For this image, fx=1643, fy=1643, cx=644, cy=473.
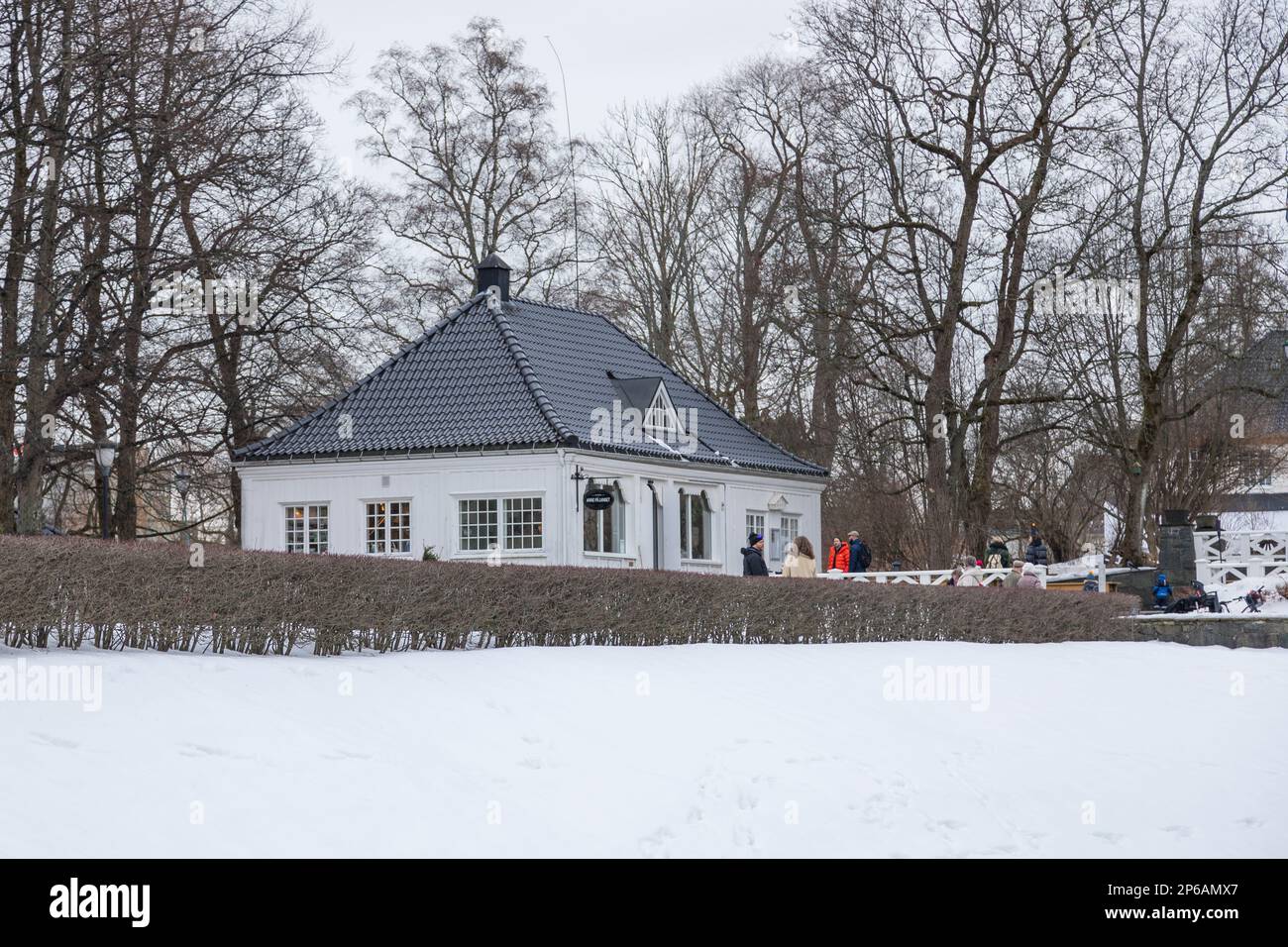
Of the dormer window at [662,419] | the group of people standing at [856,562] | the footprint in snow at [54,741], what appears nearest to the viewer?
the footprint in snow at [54,741]

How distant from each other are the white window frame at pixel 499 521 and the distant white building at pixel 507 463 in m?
0.03

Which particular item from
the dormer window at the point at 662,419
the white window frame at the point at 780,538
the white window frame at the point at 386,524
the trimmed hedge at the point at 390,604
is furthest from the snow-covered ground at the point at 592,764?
the white window frame at the point at 780,538

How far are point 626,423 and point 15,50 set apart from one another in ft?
49.5

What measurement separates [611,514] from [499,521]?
84.1 inches

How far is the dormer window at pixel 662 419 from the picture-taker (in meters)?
32.9

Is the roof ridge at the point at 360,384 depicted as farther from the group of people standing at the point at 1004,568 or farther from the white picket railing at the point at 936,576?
the group of people standing at the point at 1004,568

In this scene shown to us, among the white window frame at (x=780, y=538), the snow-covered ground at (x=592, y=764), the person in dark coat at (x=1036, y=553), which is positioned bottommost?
the snow-covered ground at (x=592, y=764)

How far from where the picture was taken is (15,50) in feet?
64.5

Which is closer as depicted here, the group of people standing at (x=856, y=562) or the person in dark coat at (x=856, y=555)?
the group of people standing at (x=856, y=562)

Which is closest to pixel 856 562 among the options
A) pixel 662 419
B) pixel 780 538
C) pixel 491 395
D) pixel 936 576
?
pixel 936 576

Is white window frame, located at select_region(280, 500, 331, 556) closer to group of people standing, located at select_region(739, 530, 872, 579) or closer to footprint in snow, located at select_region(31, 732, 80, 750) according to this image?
group of people standing, located at select_region(739, 530, 872, 579)

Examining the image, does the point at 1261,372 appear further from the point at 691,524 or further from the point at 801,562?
the point at 801,562

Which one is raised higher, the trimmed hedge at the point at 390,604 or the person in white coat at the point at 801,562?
the person in white coat at the point at 801,562
